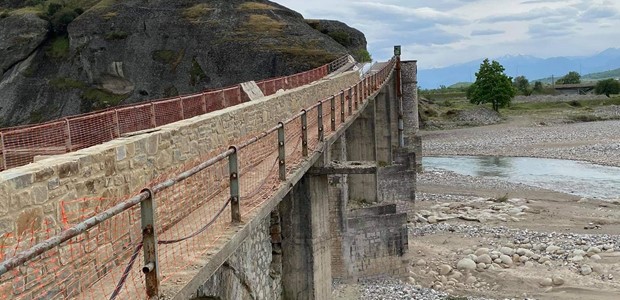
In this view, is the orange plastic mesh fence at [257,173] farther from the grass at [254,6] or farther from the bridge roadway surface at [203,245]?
the grass at [254,6]

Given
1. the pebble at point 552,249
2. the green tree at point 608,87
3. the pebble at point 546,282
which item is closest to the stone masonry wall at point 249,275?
the pebble at point 546,282

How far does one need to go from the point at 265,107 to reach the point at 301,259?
2.83 meters

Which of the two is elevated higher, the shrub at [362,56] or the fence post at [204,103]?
the shrub at [362,56]

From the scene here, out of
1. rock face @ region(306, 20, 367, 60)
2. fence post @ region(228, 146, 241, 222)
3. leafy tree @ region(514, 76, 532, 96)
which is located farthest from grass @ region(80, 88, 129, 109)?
leafy tree @ region(514, 76, 532, 96)

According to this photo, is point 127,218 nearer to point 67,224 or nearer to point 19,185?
point 67,224

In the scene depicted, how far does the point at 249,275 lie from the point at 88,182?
3.86m

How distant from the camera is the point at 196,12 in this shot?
5450cm

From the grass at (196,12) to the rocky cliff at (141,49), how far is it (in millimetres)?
88

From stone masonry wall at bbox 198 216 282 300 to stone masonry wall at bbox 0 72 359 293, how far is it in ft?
3.21

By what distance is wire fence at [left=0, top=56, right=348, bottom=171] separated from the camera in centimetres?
780

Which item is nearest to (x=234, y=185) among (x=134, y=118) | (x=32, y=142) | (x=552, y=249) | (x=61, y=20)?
(x=32, y=142)

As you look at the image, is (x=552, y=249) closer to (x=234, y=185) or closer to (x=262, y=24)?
(x=234, y=185)

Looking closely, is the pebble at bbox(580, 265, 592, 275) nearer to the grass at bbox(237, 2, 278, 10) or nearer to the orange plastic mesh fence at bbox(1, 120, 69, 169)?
the orange plastic mesh fence at bbox(1, 120, 69, 169)

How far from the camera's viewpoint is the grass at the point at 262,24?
5034 cm
